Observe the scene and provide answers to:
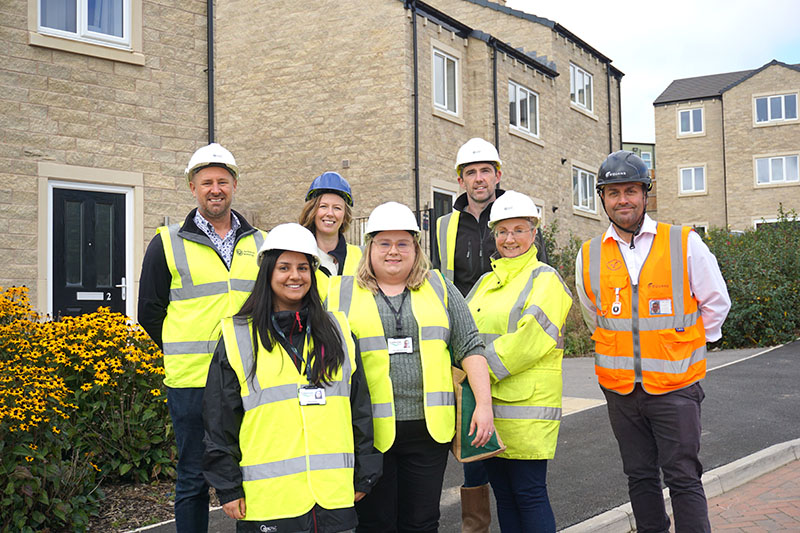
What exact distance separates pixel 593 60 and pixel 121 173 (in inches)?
794

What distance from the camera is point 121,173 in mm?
8641

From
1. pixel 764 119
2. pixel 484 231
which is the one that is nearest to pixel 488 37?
pixel 484 231

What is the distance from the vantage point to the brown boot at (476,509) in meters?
4.51

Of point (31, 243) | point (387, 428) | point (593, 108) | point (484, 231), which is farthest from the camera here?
point (593, 108)

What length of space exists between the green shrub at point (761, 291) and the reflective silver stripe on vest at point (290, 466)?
13.4m

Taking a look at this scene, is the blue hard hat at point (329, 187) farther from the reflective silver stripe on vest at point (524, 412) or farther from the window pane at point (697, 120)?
the window pane at point (697, 120)

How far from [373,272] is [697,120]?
122 feet

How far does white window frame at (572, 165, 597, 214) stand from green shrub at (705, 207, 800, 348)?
781cm

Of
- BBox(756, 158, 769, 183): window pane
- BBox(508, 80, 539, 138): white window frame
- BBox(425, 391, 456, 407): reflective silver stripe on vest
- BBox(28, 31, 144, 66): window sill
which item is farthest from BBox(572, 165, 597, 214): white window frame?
BBox(425, 391, 456, 407): reflective silver stripe on vest

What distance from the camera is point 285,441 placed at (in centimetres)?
304

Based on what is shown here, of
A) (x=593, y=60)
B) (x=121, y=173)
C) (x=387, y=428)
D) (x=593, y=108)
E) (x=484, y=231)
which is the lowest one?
(x=387, y=428)

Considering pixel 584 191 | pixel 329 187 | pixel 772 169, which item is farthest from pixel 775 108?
pixel 329 187

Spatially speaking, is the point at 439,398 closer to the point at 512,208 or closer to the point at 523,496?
the point at 523,496

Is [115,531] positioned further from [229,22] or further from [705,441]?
[229,22]
